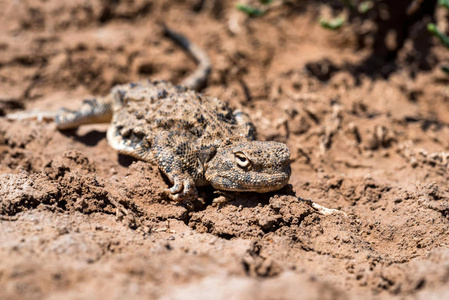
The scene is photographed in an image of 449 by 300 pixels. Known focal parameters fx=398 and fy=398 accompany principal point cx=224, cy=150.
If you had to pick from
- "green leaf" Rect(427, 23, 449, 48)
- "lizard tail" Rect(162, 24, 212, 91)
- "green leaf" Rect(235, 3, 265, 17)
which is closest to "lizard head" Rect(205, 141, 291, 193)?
"lizard tail" Rect(162, 24, 212, 91)

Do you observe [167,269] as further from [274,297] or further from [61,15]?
[61,15]

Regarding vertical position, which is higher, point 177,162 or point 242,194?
point 177,162

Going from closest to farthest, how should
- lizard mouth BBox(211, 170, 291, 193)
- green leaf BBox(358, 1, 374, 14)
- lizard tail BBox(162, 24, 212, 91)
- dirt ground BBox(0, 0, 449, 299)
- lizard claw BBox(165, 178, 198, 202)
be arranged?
dirt ground BBox(0, 0, 449, 299), lizard mouth BBox(211, 170, 291, 193), lizard claw BBox(165, 178, 198, 202), lizard tail BBox(162, 24, 212, 91), green leaf BBox(358, 1, 374, 14)

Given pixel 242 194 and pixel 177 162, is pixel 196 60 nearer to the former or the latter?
pixel 177 162

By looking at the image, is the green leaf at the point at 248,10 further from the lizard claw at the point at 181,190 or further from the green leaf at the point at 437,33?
the lizard claw at the point at 181,190

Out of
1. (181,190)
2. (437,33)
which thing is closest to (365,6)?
(437,33)

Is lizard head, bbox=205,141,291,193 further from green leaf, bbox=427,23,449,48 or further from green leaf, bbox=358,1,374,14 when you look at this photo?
green leaf, bbox=358,1,374,14
